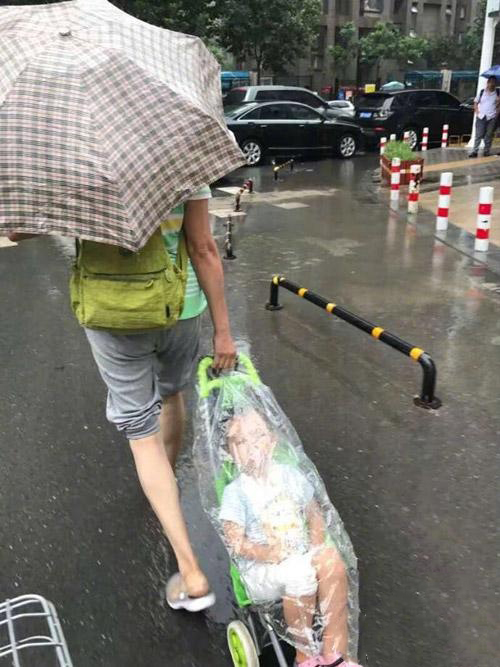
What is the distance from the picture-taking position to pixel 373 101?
18422 mm

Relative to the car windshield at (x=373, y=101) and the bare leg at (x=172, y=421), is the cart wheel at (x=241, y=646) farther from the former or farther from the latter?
the car windshield at (x=373, y=101)

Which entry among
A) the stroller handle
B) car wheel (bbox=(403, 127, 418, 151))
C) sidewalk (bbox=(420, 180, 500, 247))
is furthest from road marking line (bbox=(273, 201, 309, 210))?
the stroller handle

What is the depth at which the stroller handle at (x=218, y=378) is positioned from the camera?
7.70 ft

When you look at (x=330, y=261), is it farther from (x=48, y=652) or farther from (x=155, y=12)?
(x=155, y=12)

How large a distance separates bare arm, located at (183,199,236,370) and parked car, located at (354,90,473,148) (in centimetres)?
1687

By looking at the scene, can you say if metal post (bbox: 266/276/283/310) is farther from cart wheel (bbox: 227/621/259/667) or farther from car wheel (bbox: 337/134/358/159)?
car wheel (bbox: 337/134/358/159)

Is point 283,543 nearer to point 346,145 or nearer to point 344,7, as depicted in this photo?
point 346,145

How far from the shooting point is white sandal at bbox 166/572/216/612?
2.35 metres

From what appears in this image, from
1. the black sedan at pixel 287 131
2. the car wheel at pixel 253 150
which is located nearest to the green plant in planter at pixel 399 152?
the black sedan at pixel 287 131

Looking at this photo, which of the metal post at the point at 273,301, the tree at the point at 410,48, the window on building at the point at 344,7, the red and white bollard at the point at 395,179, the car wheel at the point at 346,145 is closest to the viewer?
the metal post at the point at 273,301

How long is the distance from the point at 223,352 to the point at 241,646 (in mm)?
991

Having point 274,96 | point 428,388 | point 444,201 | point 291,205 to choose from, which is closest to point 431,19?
point 274,96

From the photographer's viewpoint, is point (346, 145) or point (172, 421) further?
point (346, 145)

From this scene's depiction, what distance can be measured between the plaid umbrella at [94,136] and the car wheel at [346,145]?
52.6 ft
